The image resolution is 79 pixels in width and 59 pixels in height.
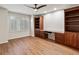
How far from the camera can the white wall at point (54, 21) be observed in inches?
279

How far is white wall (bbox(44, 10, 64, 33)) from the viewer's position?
279 inches

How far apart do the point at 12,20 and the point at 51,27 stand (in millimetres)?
3287

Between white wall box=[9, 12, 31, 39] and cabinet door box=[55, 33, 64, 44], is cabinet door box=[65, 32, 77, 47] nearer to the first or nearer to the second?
cabinet door box=[55, 33, 64, 44]

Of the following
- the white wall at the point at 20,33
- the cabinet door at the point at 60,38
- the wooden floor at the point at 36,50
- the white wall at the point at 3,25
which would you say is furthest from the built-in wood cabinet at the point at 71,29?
the white wall at the point at 20,33

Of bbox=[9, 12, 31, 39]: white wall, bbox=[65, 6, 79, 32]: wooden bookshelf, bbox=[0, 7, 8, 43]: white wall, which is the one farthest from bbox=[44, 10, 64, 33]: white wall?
bbox=[0, 7, 8, 43]: white wall

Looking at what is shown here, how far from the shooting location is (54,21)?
8.02m

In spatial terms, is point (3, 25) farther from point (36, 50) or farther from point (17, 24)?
point (36, 50)

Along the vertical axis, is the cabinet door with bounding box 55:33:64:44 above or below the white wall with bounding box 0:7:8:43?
below
